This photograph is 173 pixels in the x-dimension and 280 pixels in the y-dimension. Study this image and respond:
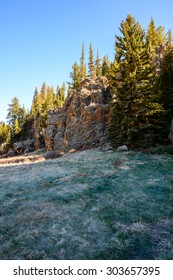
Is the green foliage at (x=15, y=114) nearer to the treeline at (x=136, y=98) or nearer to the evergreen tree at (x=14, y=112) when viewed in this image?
the evergreen tree at (x=14, y=112)

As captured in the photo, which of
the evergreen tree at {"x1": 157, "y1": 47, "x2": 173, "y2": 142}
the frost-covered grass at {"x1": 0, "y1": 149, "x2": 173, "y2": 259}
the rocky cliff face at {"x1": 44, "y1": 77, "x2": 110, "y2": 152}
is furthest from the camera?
the rocky cliff face at {"x1": 44, "y1": 77, "x2": 110, "y2": 152}

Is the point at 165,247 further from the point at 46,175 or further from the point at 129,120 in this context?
the point at 129,120

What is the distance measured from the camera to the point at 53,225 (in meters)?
6.40

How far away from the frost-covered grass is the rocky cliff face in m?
19.3

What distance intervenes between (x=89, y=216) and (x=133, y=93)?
15871mm

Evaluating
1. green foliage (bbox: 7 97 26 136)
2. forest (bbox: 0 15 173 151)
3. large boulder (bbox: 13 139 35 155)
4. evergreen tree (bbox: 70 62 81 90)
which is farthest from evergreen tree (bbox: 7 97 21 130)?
forest (bbox: 0 15 173 151)

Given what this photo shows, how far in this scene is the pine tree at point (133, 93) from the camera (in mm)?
19867

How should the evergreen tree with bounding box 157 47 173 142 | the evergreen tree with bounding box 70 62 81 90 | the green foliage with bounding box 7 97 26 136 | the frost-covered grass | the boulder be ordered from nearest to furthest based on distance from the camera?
the frost-covered grass
the boulder
the evergreen tree with bounding box 157 47 173 142
the evergreen tree with bounding box 70 62 81 90
the green foliage with bounding box 7 97 26 136

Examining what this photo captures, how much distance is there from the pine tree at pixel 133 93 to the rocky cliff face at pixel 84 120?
28.5 ft

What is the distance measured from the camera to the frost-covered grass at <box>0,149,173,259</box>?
16.9 ft

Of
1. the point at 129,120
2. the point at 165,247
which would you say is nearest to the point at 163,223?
the point at 165,247

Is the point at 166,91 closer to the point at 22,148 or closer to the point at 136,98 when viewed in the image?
the point at 136,98

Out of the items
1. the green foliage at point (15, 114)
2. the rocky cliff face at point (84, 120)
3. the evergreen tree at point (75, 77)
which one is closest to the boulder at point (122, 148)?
the rocky cliff face at point (84, 120)

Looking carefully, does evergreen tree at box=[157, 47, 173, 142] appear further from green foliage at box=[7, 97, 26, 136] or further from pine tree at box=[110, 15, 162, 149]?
green foliage at box=[7, 97, 26, 136]
